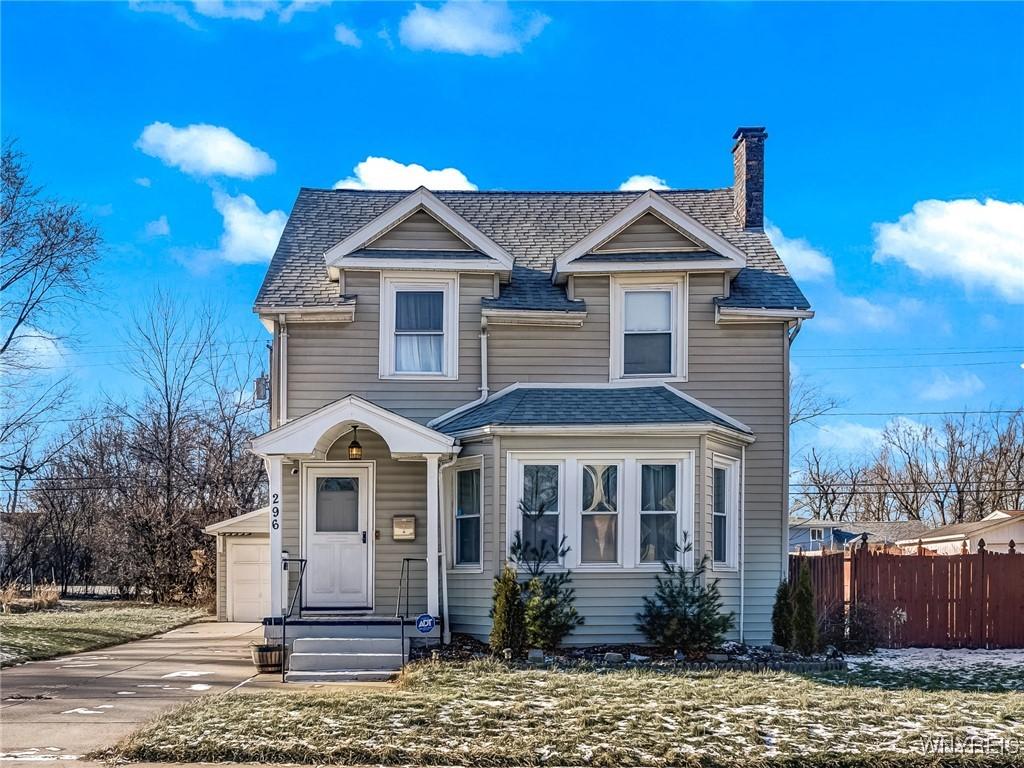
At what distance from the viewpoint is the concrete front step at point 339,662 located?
12812 mm

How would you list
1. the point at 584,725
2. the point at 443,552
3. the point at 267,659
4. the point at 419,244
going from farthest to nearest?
1. the point at 419,244
2. the point at 443,552
3. the point at 267,659
4. the point at 584,725

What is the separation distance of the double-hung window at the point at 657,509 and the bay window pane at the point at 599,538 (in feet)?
1.28

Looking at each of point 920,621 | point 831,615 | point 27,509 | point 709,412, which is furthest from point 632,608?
point 27,509

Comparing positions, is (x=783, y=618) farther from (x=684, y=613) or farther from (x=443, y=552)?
(x=443, y=552)

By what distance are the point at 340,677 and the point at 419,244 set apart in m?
6.76

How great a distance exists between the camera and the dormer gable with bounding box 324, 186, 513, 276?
618 inches

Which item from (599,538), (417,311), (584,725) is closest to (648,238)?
(417,311)

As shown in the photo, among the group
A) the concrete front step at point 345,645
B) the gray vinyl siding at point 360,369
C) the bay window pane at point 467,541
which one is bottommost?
the concrete front step at point 345,645

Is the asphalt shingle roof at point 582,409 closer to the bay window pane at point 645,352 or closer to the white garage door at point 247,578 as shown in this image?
the bay window pane at point 645,352

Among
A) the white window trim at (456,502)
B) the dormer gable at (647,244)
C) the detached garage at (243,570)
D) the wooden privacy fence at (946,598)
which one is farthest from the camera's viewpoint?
the detached garage at (243,570)

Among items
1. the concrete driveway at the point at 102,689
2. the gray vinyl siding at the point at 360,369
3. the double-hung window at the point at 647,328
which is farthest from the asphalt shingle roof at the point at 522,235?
the concrete driveway at the point at 102,689

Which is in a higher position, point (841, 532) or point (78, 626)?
point (78, 626)

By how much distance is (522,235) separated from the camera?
18.0 metres

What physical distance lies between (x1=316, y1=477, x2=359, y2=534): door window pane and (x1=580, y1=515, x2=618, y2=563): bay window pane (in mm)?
A: 3560
